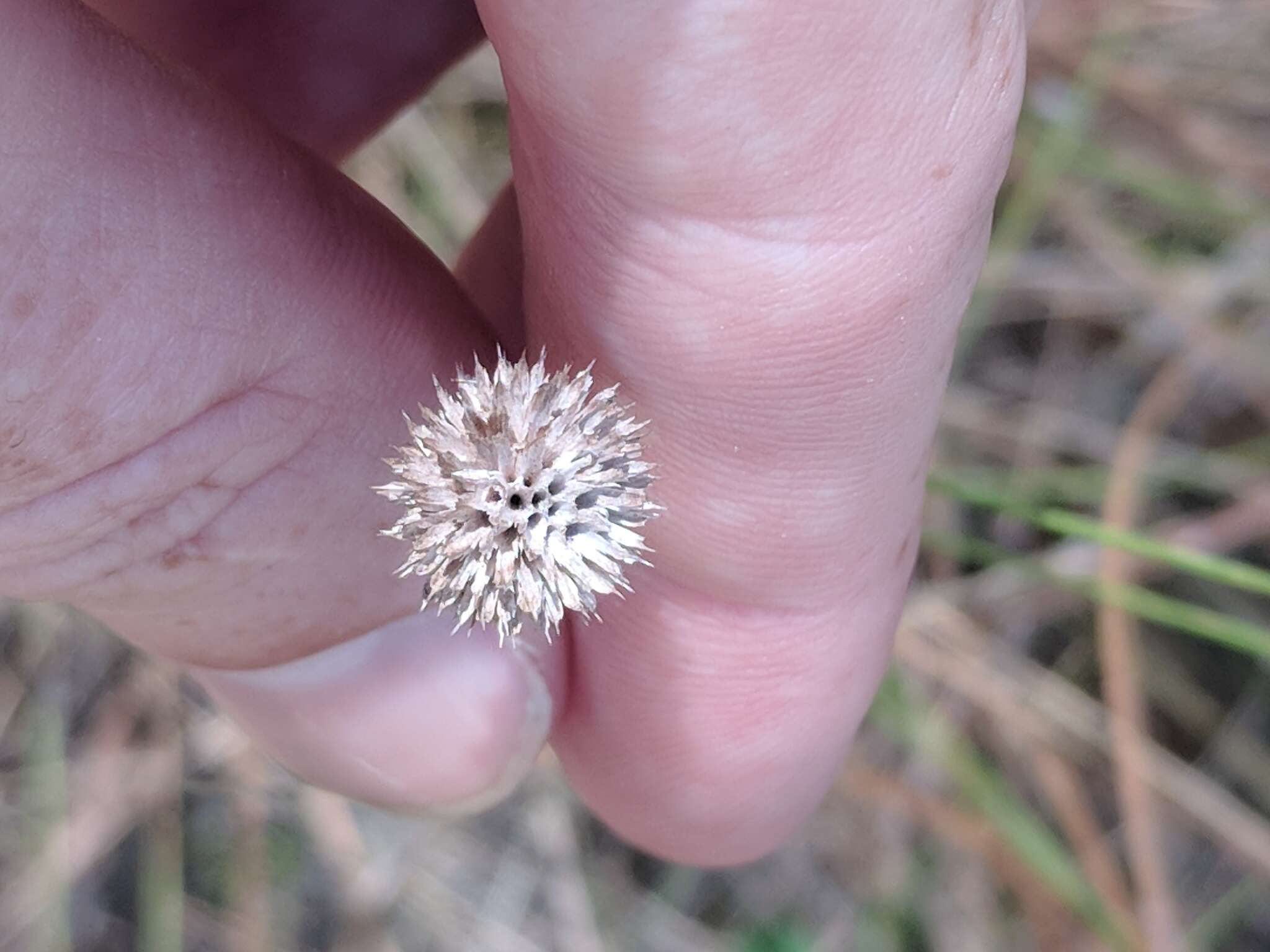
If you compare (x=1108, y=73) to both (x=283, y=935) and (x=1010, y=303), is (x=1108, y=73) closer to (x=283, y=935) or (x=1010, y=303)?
(x=1010, y=303)

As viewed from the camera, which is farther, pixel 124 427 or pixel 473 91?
pixel 473 91

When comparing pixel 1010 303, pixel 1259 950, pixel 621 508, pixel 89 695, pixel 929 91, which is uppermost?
pixel 929 91

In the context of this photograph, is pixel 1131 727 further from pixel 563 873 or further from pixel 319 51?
pixel 319 51

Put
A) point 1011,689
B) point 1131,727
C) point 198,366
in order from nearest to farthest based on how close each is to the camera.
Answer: point 198,366
point 1131,727
point 1011,689

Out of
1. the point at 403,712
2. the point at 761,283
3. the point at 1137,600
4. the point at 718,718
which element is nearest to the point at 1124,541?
the point at 1137,600

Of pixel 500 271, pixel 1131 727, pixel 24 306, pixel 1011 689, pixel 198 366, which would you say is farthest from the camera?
pixel 1011 689

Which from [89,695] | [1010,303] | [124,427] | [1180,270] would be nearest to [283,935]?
[89,695]
